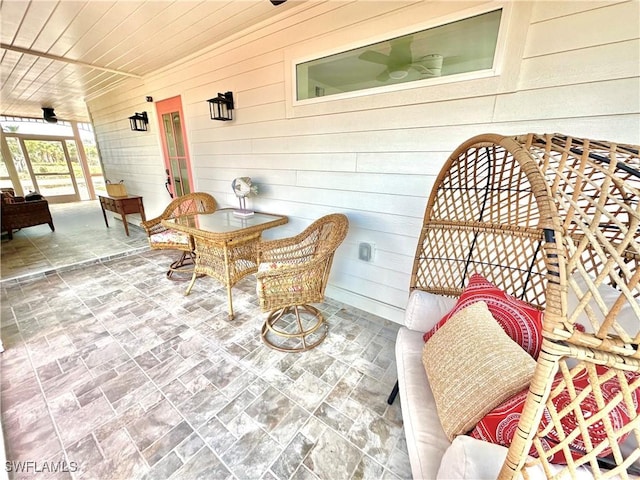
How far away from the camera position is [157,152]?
399 centimetres

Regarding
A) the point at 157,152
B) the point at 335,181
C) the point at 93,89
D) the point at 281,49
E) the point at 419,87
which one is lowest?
the point at 335,181

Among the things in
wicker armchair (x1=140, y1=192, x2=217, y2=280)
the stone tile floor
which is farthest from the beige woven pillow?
wicker armchair (x1=140, y1=192, x2=217, y2=280)

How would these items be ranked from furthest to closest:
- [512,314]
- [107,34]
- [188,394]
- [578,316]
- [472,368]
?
[107,34], [188,394], [512,314], [472,368], [578,316]

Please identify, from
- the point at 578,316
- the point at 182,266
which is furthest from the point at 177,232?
the point at 578,316

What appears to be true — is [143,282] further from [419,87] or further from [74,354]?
[419,87]

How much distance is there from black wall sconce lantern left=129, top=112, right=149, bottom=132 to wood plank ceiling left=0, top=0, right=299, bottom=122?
0.53m

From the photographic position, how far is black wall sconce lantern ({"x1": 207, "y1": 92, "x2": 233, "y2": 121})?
2643 millimetres

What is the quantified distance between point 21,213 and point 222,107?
4347 mm

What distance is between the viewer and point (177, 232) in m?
2.86

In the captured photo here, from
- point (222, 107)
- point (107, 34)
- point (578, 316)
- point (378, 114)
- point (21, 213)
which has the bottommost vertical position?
point (21, 213)

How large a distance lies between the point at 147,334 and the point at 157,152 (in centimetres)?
321

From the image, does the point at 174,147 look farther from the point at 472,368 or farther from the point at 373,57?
the point at 472,368

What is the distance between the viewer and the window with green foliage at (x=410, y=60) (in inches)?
57.0

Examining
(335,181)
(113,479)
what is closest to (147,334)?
(113,479)
